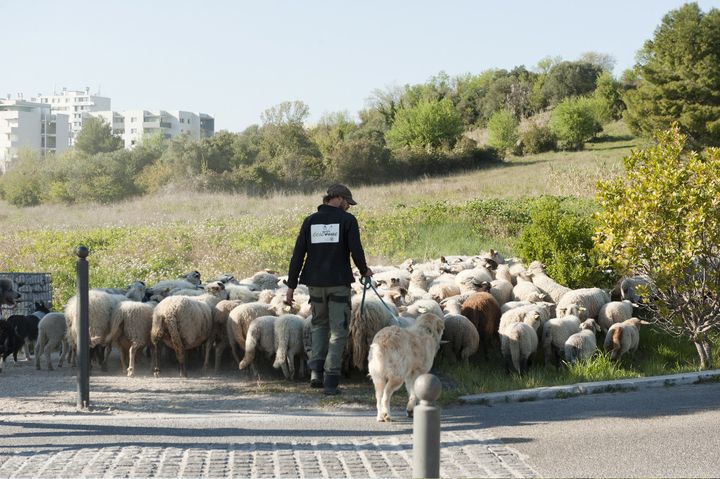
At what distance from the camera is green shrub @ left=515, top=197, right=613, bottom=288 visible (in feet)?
50.6

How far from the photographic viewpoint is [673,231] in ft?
38.3

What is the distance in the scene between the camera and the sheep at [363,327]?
10781 mm

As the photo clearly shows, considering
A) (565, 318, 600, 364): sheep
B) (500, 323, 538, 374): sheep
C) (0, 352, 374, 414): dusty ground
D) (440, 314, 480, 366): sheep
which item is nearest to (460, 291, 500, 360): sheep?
(440, 314, 480, 366): sheep

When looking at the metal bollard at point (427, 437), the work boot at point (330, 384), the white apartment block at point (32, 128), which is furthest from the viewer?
the white apartment block at point (32, 128)

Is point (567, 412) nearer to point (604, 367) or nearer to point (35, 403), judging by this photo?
point (604, 367)

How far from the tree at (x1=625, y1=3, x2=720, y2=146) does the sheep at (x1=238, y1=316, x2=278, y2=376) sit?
49406 mm

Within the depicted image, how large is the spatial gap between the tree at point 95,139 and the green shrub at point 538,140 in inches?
1508

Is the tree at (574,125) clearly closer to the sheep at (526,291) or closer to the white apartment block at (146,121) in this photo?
the sheep at (526,291)

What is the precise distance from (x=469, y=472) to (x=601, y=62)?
10379 centimetres

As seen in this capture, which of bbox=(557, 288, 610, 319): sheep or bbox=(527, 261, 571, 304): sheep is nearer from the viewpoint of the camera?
bbox=(557, 288, 610, 319): sheep

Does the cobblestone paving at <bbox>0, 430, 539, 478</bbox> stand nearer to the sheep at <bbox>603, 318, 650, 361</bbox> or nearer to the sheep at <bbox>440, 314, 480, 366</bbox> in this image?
the sheep at <bbox>440, 314, 480, 366</bbox>

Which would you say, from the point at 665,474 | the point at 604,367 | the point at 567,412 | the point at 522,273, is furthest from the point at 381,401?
the point at 522,273

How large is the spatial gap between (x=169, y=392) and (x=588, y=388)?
15.9 feet

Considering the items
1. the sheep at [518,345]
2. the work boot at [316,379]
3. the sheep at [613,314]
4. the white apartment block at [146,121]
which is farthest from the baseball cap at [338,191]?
the white apartment block at [146,121]
